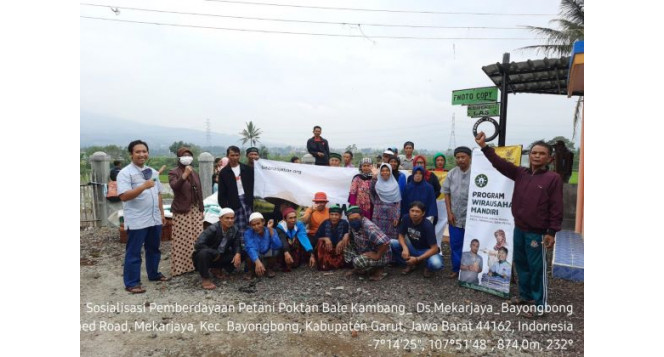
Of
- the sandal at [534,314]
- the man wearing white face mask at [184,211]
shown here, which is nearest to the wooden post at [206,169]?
the man wearing white face mask at [184,211]

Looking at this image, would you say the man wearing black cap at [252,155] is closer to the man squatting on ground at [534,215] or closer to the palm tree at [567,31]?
the man squatting on ground at [534,215]

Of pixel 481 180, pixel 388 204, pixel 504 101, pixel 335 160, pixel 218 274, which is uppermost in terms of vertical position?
pixel 504 101

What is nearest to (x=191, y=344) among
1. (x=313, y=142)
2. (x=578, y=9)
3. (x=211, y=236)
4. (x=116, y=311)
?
(x=116, y=311)

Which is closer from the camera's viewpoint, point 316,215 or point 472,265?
point 472,265

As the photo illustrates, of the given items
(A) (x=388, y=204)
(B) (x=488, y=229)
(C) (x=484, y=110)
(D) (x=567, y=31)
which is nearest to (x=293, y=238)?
(A) (x=388, y=204)

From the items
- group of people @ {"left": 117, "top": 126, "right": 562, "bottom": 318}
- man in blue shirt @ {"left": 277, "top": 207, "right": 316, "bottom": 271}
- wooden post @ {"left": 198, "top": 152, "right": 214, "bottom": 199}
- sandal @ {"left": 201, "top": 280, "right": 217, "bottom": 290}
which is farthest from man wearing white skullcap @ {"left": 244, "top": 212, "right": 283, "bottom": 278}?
wooden post @ {"left": 198, "top": 152, "right": 214, "bottom": 199}

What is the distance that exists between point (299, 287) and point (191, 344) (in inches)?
64.1

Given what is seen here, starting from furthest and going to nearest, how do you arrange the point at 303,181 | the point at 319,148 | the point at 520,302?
the point at 319,148
the point at 303,181
the point at 520,302

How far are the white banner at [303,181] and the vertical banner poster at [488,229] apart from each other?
215cm

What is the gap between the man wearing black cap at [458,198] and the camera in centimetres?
514

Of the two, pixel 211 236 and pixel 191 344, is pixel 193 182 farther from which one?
pixel 191 344

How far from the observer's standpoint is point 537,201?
158 inches

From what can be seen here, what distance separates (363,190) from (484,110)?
2.61 meters

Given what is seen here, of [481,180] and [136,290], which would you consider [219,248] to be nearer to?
[136,290]
